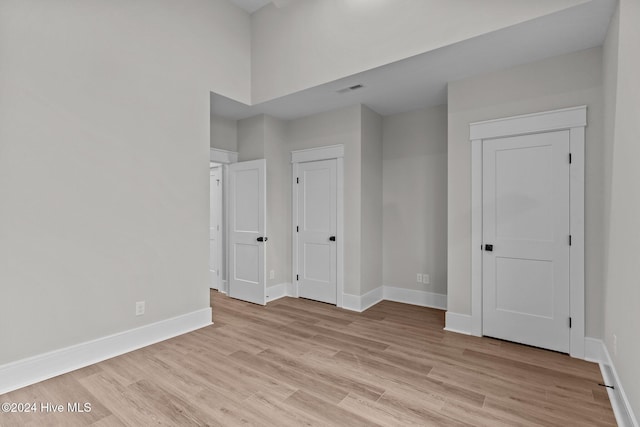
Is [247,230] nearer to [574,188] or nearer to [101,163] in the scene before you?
[101,163]

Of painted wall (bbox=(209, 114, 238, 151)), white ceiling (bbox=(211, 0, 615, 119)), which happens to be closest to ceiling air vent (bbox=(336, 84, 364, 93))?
white ceiling (bbox=(211, 0, 615, 119))

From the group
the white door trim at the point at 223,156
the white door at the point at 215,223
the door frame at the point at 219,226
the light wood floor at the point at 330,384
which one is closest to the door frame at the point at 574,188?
the light wood floor at the point at 330,384

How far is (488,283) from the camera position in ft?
10.7

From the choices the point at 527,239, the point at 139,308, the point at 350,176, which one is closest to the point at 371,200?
the point at 350,176

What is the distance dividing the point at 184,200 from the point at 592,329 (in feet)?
13.4

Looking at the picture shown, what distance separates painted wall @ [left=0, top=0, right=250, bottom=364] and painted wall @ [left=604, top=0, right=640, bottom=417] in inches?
143

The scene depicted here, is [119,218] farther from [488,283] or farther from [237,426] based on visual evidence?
[488,283]

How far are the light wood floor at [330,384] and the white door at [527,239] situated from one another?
0.23 metres

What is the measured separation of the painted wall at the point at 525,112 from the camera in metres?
2.74

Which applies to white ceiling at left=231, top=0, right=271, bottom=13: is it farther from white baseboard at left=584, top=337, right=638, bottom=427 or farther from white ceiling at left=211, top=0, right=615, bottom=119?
white baseboard at left=584, top=337, right=638, bottom=427

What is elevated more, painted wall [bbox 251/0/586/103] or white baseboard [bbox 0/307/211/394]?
painted wall [bbox 251/0/586/103]

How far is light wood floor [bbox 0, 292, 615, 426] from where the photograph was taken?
2.02m

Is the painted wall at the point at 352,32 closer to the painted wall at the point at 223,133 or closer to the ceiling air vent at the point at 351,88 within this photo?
the ceiling air vent at the point at 351,88

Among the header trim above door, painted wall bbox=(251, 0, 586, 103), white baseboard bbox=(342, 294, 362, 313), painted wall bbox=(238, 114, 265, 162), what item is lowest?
white baseboard bbox=(342, 294, 362, 313)
